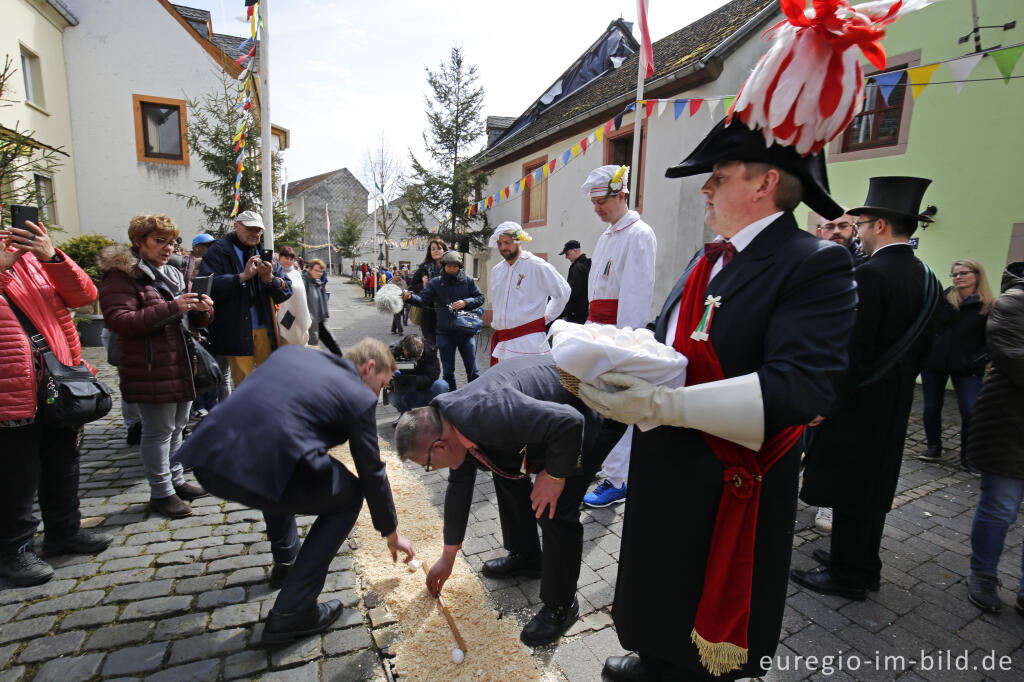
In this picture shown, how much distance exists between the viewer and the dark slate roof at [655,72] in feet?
31.8

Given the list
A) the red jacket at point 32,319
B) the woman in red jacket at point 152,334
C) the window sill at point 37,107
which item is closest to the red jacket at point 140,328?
the woman in red jacket at point 152,334

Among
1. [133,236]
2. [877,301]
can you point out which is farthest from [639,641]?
[133,236]

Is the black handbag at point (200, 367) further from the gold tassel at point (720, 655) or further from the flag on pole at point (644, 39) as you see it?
the flag on pole at point (644, 39)

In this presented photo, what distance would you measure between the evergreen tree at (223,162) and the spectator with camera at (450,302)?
361 inches

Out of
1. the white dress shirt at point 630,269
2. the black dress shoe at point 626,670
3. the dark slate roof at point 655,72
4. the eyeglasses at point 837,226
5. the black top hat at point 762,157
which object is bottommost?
the black dress shoe at point 626,670

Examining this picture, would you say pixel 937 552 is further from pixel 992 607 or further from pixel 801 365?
pixel 801 365

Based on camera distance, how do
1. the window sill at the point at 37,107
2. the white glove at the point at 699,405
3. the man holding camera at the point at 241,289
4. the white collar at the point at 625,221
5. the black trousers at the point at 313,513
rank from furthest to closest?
the window sill at the point at 37,107 < the man holding camera at the point at 241,289 < the white collar at the point at 625,221 < the black trousers at the point at 313,513 < the white glove at the point at 699,405

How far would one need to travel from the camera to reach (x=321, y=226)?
5038 centimetres

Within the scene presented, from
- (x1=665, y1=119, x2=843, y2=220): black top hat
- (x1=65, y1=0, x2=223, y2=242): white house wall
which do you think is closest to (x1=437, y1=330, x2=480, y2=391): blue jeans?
(x1=665, y1=119, x2=843, y2=220): black top hat

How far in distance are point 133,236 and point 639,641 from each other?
3.88 metres

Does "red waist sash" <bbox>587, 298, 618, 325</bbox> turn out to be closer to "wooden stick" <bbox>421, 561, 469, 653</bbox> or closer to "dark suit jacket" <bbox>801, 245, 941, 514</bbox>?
"dark suit jacket" <bbox>801, 245, 941, 514</bbox>

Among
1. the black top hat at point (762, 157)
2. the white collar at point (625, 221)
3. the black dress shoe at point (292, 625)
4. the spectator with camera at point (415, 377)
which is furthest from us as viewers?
the spectator with camera at point (415, 377)

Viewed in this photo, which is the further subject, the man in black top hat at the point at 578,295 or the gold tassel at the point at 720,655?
the man in black top hat at the point at 578,295

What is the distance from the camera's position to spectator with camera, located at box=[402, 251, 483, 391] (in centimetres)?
620
